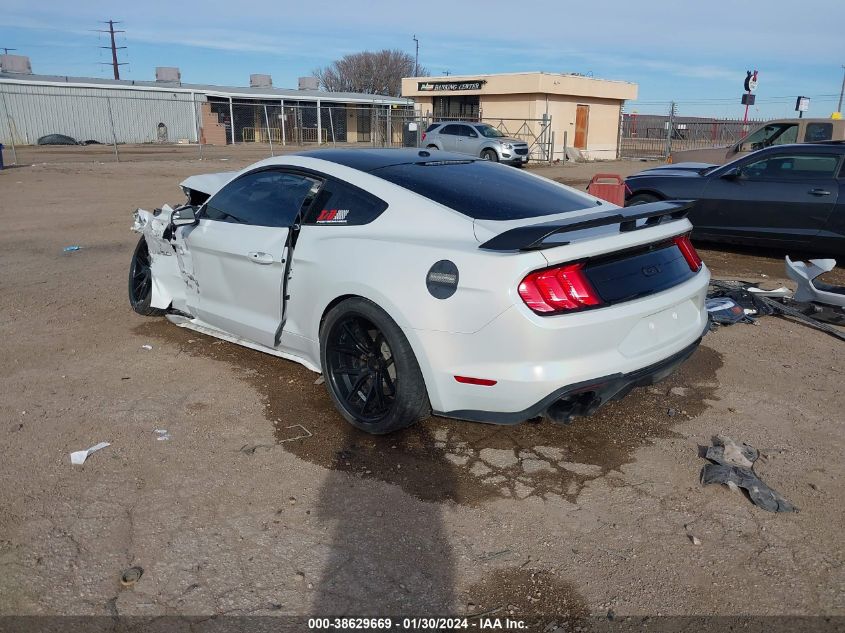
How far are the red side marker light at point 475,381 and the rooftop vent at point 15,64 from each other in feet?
187

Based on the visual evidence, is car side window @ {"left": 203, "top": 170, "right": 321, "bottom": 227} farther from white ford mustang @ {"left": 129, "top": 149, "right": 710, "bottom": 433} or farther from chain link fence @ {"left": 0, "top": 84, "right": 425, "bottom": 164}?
chain link fence @ {"left": 0, "top": 84, "right": 425, "bottom": 164}

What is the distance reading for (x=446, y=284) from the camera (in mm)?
3418

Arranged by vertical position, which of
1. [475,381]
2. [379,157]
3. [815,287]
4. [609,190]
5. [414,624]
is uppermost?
[379,157]

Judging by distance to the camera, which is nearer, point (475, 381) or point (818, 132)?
point (475, 381)

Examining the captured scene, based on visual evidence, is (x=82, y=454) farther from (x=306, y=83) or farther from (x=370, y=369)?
(x=306, y=83)

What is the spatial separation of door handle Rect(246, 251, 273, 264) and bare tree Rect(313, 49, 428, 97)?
77.7 metres

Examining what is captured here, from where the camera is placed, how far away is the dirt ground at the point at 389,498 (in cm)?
272

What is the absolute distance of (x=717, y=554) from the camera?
9.66ft

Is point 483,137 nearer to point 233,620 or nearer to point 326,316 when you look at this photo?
point 326,316

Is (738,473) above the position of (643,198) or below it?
below

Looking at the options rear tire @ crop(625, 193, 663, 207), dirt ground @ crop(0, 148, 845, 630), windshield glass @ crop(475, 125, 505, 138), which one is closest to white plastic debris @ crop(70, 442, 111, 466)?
dirt ground @ crop(0, 148, 845, 630)

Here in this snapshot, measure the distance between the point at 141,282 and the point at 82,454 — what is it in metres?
2.79

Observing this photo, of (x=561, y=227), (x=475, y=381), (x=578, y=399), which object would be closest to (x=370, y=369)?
(x=475, y=381)

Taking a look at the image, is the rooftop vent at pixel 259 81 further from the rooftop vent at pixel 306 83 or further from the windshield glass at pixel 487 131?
the windshield glass at pixel 487 131
